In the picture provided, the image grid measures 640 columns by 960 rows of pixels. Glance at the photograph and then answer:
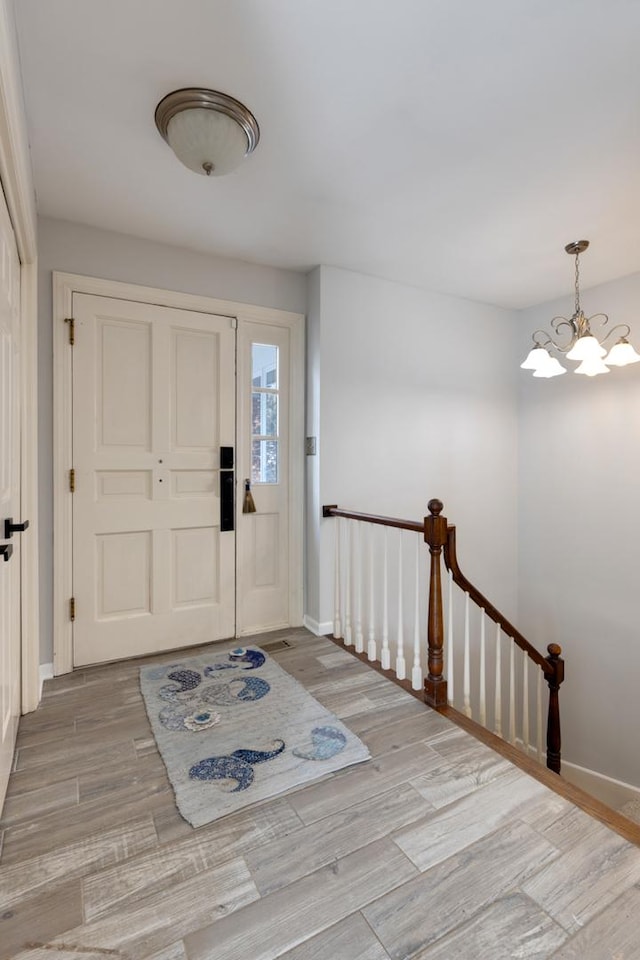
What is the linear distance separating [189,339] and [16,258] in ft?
3.38

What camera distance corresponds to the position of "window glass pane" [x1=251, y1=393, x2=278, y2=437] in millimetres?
3090

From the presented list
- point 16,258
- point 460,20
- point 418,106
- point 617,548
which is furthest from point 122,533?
point 617,548

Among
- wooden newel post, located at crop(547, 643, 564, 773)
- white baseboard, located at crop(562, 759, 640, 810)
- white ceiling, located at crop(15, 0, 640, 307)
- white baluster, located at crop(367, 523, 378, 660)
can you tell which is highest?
white ceiling, located at crop(15, 0, 640, 307)

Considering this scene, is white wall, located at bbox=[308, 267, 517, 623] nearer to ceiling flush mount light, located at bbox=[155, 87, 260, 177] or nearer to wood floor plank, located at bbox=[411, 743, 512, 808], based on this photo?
ceiling flush mount light, located at bbox=[155, 87, 260, 177]

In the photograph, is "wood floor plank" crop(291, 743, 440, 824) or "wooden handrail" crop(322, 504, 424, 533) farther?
"wooden handrail" crop(322, 504, 424, 533)

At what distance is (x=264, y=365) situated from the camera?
123 inches

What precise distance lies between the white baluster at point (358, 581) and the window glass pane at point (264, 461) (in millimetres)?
679

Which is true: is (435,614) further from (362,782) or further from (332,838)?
(332,838)

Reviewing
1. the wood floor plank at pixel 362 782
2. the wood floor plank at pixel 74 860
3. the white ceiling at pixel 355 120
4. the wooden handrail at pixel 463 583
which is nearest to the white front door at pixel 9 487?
the wood floor plank at pixel 74 860

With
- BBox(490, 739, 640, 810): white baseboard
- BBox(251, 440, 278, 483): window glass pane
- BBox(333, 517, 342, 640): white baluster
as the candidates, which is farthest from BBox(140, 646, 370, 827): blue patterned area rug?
BBox(490, 739, 640, 810): white baseboard

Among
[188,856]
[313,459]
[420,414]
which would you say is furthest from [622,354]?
[188,856]

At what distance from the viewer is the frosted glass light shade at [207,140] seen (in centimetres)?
168

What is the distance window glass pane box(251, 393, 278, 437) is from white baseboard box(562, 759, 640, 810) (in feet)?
11.4

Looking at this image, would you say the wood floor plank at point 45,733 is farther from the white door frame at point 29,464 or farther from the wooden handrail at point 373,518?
the wooden handrail at point 373,518
